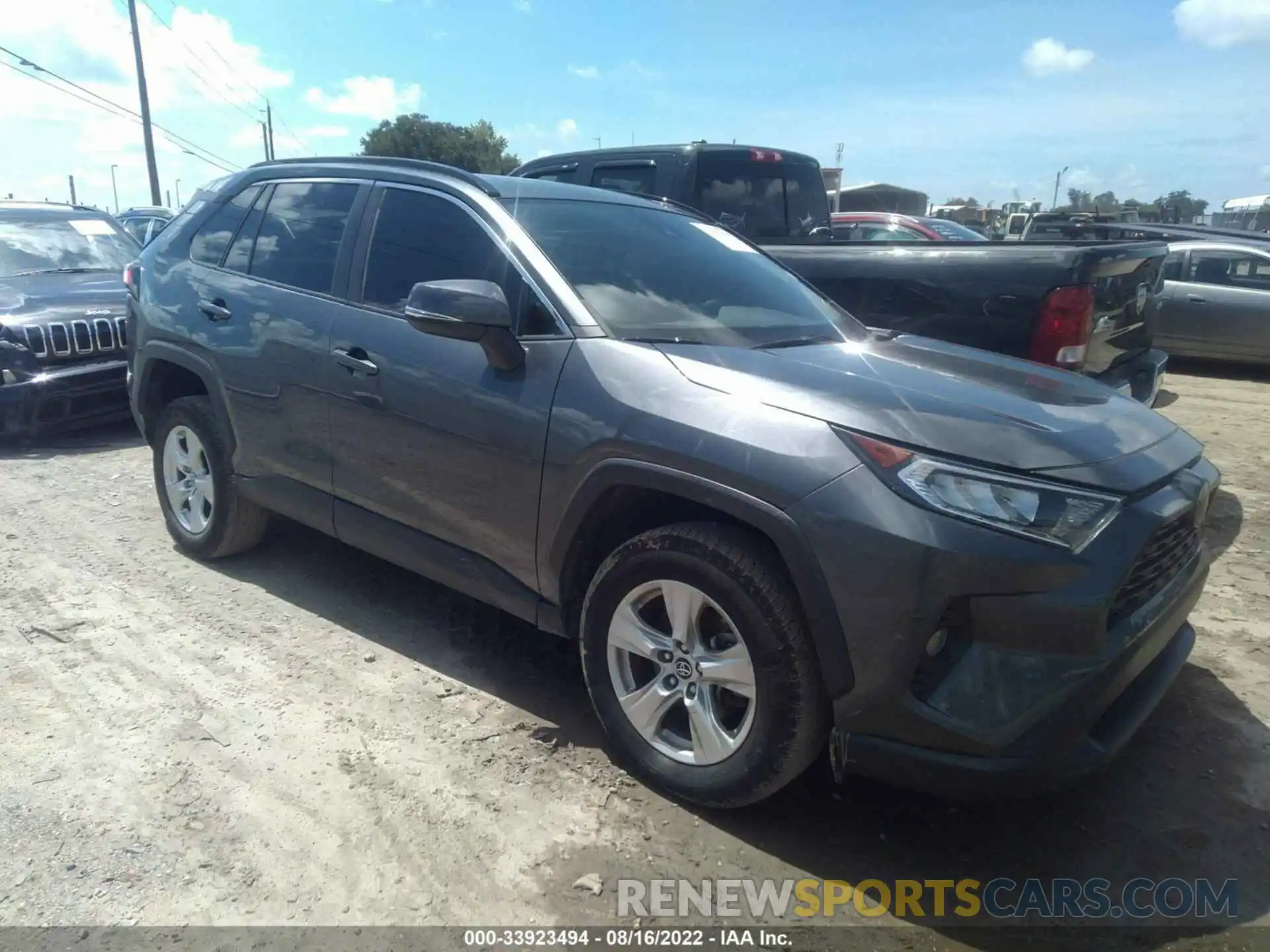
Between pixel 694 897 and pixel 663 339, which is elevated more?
pixel 663 339

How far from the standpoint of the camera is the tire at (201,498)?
14.1ft

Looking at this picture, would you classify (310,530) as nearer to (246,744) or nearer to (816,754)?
(246,744)

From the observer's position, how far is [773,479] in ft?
7.98

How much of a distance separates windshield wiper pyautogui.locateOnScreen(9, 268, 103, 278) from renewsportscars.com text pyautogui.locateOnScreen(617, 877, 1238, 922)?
23.9 feet

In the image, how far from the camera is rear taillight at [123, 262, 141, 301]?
4.72m

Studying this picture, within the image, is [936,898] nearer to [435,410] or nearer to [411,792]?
[411,792]

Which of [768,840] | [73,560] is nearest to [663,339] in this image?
[768,840]

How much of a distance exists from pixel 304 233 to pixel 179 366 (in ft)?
3.39

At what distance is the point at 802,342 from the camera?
10.6 ft

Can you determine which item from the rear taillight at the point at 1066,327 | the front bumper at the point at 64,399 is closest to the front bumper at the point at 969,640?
the rear taillight at the point at 1066,327

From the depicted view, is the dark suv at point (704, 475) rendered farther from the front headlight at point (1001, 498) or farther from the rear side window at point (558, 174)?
the rear side window at point (558, 174)

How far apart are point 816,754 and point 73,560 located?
12.8ft

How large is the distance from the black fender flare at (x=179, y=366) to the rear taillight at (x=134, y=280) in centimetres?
35

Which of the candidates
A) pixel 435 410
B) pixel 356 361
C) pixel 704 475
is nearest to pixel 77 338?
pixel 356 361
